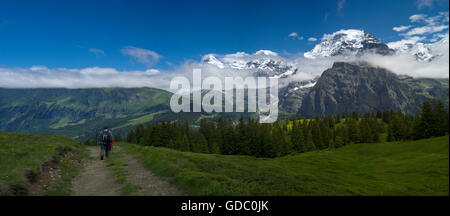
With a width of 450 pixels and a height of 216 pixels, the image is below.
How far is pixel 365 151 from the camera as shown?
70.4 meters

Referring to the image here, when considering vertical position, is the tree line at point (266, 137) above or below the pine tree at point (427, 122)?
below

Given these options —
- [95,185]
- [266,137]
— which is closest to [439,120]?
[266,137]

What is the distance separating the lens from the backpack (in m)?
25.4

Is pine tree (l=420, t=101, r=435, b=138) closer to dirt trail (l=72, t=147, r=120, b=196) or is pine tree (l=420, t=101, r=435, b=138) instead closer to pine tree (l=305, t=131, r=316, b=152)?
pine tree (l=305, t=131, r=316, b=152)

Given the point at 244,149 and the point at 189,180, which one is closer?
the point at 189,180

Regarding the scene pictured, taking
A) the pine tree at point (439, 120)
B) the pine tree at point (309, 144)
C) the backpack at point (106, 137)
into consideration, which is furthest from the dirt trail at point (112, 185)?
the pine tree at point (439, 120)

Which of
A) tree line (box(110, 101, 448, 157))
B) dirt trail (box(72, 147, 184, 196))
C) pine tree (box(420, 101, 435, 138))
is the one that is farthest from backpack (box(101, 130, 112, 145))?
pine tree (box(420, 101, 435, 138))

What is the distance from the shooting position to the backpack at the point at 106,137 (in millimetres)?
25386

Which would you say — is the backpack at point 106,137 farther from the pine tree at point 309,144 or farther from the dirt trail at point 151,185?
the pine tree at point 309,144
